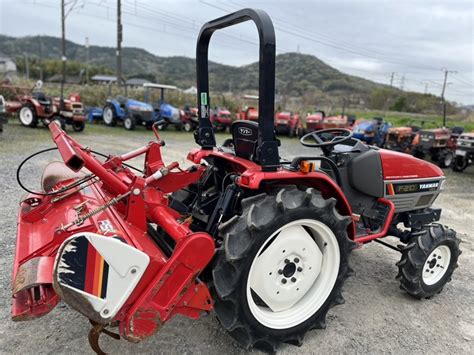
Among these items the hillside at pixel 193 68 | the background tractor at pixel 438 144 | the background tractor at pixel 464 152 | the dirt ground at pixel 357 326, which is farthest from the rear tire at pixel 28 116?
the hillside at pixel 193 68

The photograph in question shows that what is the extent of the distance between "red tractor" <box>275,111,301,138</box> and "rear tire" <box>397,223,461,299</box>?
13.6m

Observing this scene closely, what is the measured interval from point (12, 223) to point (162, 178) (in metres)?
2.60

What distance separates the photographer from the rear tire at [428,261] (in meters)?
3.06

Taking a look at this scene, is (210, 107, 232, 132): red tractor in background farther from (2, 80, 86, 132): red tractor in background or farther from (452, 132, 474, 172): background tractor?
(452, 132, 474, 172): background tractor

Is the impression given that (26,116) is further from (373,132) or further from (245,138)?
(245,138)

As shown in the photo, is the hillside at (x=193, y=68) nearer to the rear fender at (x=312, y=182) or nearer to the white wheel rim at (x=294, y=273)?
the rear fender at (x=312, y=182)

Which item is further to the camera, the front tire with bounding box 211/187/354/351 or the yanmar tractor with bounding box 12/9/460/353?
the front tire with bounding box 211/187/354/351

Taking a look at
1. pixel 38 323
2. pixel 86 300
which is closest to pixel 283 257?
pixel 86 300

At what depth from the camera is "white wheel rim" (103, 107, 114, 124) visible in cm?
1574

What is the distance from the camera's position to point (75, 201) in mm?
2686

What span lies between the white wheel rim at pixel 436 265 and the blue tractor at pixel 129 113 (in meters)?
13.4

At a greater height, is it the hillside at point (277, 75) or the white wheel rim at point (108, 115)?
the hillside at point (277, 75)

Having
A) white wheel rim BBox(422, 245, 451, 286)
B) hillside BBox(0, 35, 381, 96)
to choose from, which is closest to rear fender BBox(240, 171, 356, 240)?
white wheel rim BBox(422, 245, 451, 286)

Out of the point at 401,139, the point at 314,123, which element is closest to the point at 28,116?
the point at 314,123
